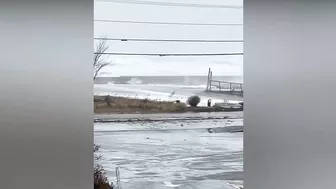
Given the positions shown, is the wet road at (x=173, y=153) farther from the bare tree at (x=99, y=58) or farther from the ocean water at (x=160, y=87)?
the bare tree at (x=99, y=58)

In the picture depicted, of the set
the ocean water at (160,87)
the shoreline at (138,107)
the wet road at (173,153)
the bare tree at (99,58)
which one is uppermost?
the bare tree at (99,58)

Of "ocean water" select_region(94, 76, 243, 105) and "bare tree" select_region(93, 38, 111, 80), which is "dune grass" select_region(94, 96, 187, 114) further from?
"bare tree" select_region(93, 38, 111, 80)

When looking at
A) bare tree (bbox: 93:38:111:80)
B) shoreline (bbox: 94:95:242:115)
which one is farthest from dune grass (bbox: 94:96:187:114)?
bare tree (bbox: 93:38:111:80)

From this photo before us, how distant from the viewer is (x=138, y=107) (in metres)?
1.97

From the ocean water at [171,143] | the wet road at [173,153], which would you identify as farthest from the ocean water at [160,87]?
the wet road at [173,153]

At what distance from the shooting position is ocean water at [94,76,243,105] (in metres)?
1.95

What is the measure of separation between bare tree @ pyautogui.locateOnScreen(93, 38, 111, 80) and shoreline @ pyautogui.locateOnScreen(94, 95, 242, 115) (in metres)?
0.13

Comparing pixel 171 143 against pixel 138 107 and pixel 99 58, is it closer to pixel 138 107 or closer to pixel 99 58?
pixel 138 107

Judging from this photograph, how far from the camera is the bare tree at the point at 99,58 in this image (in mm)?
1928

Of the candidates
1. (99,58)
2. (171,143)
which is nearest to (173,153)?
(171,143)

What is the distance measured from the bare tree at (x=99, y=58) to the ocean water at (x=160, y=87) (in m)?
0.05
